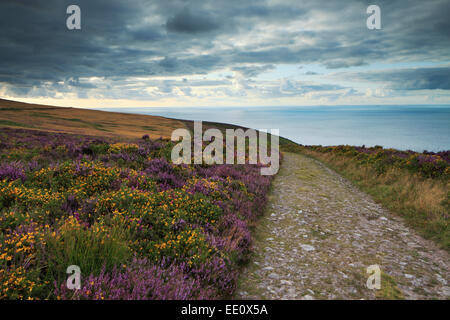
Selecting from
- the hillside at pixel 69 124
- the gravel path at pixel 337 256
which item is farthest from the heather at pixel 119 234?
the hillside at pixel 69 124

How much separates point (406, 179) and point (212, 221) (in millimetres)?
12427

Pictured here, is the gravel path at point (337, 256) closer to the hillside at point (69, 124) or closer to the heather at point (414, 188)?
the heather at point (414, 188)

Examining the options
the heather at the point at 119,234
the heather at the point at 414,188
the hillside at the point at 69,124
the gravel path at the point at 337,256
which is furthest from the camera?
the hillside at the point at 69,124

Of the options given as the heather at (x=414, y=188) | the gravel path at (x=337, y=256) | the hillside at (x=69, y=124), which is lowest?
the gravel path at (x=337, y=256)

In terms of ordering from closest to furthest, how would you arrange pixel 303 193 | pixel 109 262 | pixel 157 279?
1. pixel 157 279
2. pixel 109 262
3. pixel 303 193

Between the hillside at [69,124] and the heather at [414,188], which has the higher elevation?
the hillside at [69,124]

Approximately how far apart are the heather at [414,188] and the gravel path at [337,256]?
0.55 meters

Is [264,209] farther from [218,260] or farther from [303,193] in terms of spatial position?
[218,260]

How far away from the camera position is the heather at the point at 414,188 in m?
8.41

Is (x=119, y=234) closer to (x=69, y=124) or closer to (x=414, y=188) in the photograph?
(x=414, y=188)

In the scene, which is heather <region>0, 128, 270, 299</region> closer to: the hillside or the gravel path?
the gravel path
